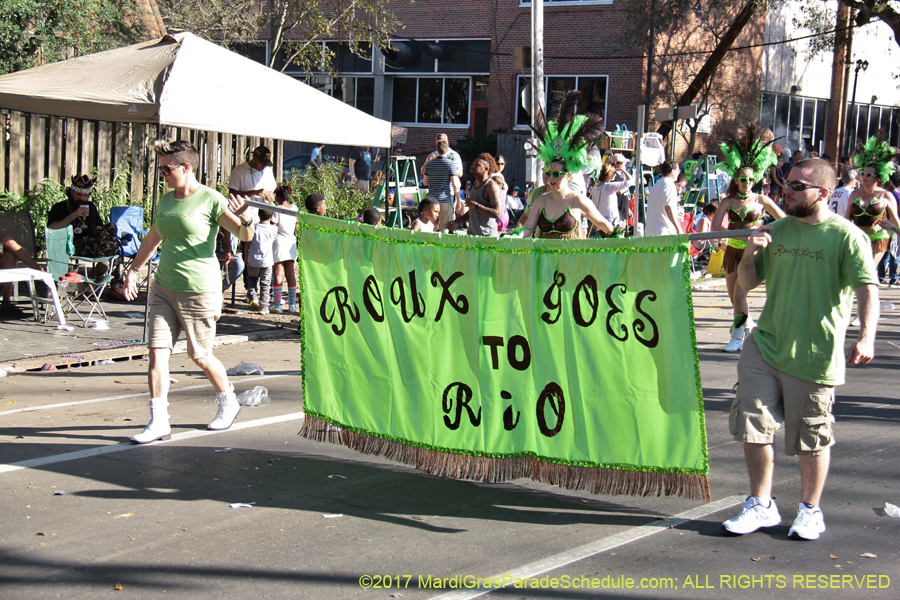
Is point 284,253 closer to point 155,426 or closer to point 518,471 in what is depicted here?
point 155,426

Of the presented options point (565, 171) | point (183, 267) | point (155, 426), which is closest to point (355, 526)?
point (155, 426)

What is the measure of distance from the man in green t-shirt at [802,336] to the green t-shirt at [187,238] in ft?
11.7

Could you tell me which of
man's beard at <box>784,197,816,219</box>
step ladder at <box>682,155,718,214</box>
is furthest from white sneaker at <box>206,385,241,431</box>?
step ladder at <box>682,155,718,214</box>

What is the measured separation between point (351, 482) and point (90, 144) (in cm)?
1034

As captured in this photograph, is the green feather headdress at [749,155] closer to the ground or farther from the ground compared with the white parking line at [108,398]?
farther from the ground

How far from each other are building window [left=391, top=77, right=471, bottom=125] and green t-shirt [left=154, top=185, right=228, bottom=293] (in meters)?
28.3

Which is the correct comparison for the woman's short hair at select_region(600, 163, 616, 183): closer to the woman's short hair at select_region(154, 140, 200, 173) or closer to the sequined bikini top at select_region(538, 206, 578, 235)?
the sequined bikini top at select_region(538, 206, 578, 235)

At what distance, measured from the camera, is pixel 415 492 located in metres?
5.44

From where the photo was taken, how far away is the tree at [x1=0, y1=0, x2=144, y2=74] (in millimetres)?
15938

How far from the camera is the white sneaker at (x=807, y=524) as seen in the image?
463cm

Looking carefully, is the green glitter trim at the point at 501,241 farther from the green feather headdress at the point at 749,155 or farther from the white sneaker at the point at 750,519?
the green feather headdress at the point at 749,155

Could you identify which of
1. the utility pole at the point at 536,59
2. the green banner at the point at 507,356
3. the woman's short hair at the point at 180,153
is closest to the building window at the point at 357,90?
the utility pole at the point at 536,59

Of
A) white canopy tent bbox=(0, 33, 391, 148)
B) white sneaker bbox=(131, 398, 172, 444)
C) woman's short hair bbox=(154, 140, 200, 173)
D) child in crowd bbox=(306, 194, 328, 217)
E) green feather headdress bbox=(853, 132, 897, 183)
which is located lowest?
white sneaker bbox=(131, 398, 172, 444)

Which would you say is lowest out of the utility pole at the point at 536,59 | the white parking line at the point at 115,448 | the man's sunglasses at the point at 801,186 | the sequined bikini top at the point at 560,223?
the white parking line at the point at 115,448
